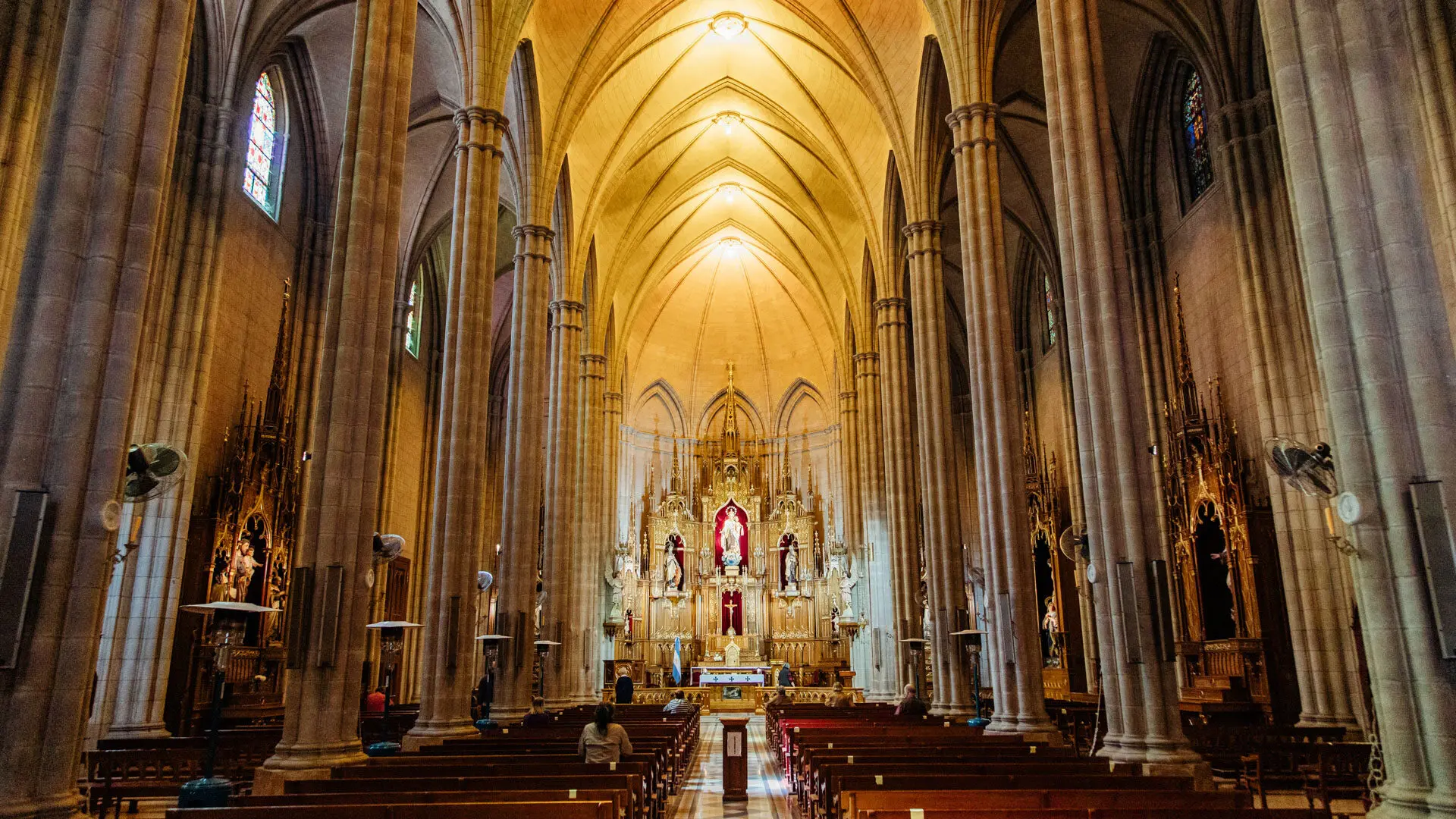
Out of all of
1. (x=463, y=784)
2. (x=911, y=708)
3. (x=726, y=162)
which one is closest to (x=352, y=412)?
(x=463, y=784)

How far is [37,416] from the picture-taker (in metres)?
6.20

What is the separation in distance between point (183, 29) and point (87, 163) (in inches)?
59.0

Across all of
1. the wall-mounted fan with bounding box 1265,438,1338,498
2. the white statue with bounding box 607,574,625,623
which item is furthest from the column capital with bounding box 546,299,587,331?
the wall-mounted fan with bounding box 1265,438,1338,498

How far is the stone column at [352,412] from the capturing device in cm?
916

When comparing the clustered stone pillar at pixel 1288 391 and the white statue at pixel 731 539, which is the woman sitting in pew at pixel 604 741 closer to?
the clustered stone pillar at pixel 1288 391

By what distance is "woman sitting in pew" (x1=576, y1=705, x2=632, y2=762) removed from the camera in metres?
9.12

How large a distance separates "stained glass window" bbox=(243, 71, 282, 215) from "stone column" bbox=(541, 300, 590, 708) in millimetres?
7928

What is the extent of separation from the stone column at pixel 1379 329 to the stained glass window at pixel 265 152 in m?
18.6

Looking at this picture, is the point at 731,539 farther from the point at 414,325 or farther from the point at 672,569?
the point at 414,325

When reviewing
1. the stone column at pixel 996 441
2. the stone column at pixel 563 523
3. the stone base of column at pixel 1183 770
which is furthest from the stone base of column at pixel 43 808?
the stone column at pixel 563 523

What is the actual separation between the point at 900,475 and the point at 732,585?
14173mm

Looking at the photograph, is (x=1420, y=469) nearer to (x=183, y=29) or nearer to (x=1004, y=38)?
(x=183, y=29)

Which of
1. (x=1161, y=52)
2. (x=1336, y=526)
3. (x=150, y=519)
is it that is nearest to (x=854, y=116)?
(x=1161, y=52)

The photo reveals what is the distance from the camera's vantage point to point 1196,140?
63.4ft
